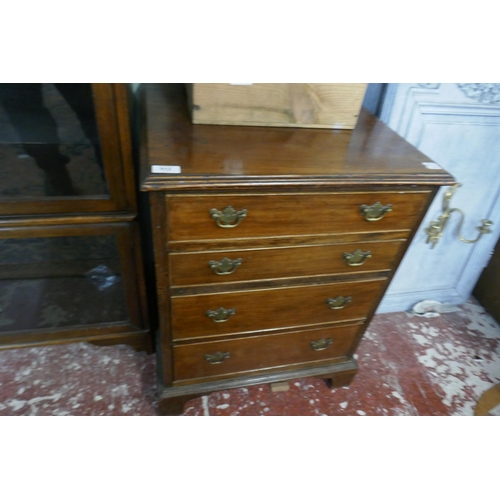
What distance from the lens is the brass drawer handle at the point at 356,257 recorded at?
105 centimetres

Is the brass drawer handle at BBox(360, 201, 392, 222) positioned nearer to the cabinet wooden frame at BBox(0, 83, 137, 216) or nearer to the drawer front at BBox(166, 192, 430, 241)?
the drawer front at BBox(166, 192, 430, 241)

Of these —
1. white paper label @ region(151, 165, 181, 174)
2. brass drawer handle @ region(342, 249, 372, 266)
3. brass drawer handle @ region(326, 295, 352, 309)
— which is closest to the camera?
white paper label @ region(151, 165, 181, 174)

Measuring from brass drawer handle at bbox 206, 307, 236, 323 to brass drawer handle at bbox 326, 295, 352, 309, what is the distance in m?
0.33

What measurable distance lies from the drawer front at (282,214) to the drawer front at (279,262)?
0.20ft

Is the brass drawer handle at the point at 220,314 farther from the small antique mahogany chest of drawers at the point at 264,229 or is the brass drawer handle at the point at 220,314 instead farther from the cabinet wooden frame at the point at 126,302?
the cabinet wooden frame at the point at 126,302

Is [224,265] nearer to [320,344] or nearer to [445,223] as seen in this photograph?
[320,344]

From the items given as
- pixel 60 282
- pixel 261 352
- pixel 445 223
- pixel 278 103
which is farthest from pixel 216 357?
pixel 445 223

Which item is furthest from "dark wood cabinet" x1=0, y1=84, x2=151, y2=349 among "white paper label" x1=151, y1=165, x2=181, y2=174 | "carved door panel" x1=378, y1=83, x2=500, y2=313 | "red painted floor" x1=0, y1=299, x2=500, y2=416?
"carved door panel" x1=378, y1=83, x2=500, y2=313

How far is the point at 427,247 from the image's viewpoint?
1754 mm

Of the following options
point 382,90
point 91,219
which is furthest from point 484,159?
point 91,219

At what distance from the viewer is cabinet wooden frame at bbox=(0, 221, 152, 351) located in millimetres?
1148

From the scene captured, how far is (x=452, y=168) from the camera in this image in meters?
1.52

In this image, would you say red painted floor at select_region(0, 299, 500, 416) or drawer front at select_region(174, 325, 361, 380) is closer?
drawer front at select_region(174, 325, 361, 380)

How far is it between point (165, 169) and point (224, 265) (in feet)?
1.04
